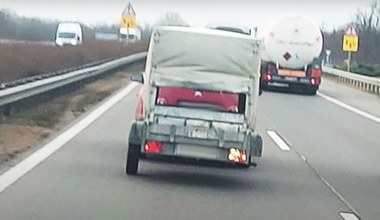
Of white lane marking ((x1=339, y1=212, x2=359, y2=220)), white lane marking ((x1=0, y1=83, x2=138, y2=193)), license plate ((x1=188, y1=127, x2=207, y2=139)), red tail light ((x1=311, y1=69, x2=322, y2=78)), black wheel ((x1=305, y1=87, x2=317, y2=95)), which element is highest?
license plate ((x1=188, y1=127, x2=207, y2=139))

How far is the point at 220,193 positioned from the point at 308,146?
6745mm

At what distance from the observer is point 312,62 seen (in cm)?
3822

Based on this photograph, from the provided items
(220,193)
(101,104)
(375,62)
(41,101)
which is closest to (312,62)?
(101,104)

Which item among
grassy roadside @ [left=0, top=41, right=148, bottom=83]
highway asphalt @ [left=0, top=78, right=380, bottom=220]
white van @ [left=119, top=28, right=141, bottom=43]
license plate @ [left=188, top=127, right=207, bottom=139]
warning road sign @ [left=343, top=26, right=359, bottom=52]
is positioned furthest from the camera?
white van @ [left=119, top=28, right=141, bottom=43]

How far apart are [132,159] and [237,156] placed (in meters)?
1.38

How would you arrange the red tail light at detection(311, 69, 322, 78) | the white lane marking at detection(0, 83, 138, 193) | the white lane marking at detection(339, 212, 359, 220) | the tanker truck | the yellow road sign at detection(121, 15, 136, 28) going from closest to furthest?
the white lane marking at detection(339, 212, 359, 220), the white lane marking at detection(0, 83, 138, 193), the tanker truck, the red tail light at detection(311, 69, 322, 78), the yellow road sign at detection(121, 15, 136, 28)

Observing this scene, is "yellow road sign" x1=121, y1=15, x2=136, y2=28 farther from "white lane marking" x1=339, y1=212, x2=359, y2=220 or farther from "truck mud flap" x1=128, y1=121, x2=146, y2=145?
"white lane marking" x1=339, y1=212, x2=359, y2=220

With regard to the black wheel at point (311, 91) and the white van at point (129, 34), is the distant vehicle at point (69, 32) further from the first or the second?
the black wheel at point (311, 91)

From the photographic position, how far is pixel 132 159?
1298cm

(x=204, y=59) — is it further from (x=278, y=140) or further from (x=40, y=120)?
(x=40, y=120)

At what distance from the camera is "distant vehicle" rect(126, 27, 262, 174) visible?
12578mm

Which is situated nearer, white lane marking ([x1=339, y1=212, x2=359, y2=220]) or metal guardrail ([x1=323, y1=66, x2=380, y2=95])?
white lane marking ([x1=339, y1=212, x2=359, y2=220])

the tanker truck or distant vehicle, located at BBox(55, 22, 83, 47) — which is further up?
the tanker truck

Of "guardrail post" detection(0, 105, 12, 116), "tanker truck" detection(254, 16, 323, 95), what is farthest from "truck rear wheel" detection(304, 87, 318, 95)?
"guardrail post" detection(0, 105, 12, 116)
